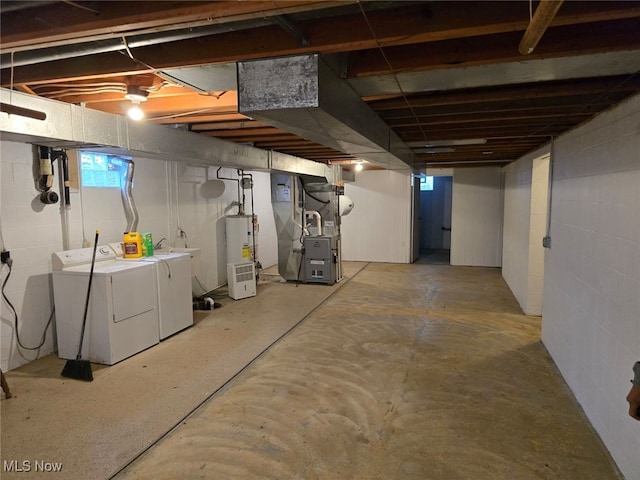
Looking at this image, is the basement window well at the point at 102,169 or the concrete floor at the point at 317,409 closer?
the concrete floor at the point at 317,409

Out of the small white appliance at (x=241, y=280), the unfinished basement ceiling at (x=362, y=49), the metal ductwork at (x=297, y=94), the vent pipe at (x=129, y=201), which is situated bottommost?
the small white appliance at (x=241, y=280)

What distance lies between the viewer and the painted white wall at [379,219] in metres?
8.54

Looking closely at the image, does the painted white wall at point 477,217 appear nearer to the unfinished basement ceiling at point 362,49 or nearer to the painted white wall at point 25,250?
the unfinished basement ceiling at point 362,49

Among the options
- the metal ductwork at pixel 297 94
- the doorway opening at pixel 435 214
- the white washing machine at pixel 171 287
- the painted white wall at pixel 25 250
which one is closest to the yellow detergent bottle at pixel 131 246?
the white washing machine at pixel 171 287

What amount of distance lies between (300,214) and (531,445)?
521cm

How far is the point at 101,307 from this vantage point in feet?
10.9

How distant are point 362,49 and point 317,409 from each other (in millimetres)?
2233

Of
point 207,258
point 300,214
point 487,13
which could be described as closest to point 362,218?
point 300,214

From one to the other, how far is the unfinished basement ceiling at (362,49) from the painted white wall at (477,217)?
5.31m

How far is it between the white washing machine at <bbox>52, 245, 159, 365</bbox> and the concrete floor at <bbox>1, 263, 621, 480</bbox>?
188mm

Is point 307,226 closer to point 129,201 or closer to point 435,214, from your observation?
point 129,201

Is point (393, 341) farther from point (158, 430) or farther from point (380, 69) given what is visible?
point (380, 69)

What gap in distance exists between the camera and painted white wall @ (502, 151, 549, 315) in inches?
183

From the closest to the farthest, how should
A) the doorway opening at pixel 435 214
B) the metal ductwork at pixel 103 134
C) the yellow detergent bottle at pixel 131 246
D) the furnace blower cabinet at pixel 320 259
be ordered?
1. the metal ductwork at pixel 103 134
2. the yellow detergent bottle at pixel 131 246
3. the furnace blower cabinet at pixel 320 259
4. the doorway opening at pixel 435 214
